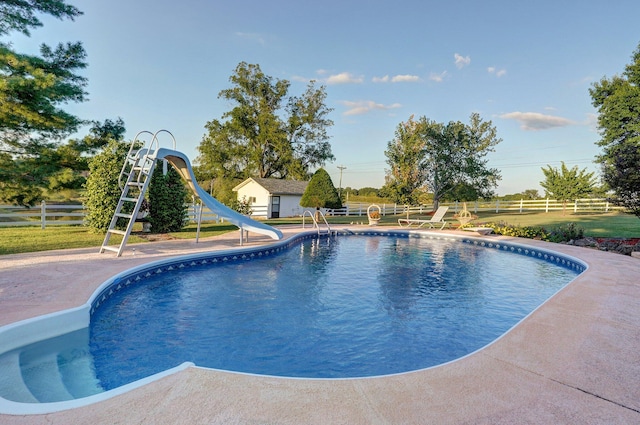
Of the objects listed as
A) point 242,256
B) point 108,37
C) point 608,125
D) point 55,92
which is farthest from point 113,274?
point 608,125

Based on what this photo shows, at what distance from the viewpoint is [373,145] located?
3331 cm

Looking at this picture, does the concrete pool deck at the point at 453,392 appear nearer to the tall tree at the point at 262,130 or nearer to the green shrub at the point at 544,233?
the green shrub at the point at 544,233

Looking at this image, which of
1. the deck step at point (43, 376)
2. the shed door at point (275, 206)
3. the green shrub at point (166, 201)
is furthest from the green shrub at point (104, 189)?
the shed door at point (275, 206)

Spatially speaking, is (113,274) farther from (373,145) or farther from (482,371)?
(373,145)

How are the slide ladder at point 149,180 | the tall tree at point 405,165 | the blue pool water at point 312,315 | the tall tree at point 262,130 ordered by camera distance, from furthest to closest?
the tall tree at point 262,130
the tall tree at point 405,165
the slide ladder at point 149,180
the blue pool water at point 312,315

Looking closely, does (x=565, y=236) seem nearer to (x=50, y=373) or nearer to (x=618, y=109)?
(x=50, y=373)

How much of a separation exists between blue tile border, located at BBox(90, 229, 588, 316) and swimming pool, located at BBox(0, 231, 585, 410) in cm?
2

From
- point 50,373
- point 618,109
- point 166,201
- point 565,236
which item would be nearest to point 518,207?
point 618,109

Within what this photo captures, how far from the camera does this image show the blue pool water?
14.6ft

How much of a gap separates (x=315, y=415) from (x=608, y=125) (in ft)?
123

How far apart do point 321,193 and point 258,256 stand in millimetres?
13076

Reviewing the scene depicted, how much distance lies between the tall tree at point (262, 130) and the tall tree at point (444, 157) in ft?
40.1

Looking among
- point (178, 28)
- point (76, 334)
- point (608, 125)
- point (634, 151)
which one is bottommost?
point (76, 334)

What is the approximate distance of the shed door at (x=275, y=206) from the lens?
29891mm
